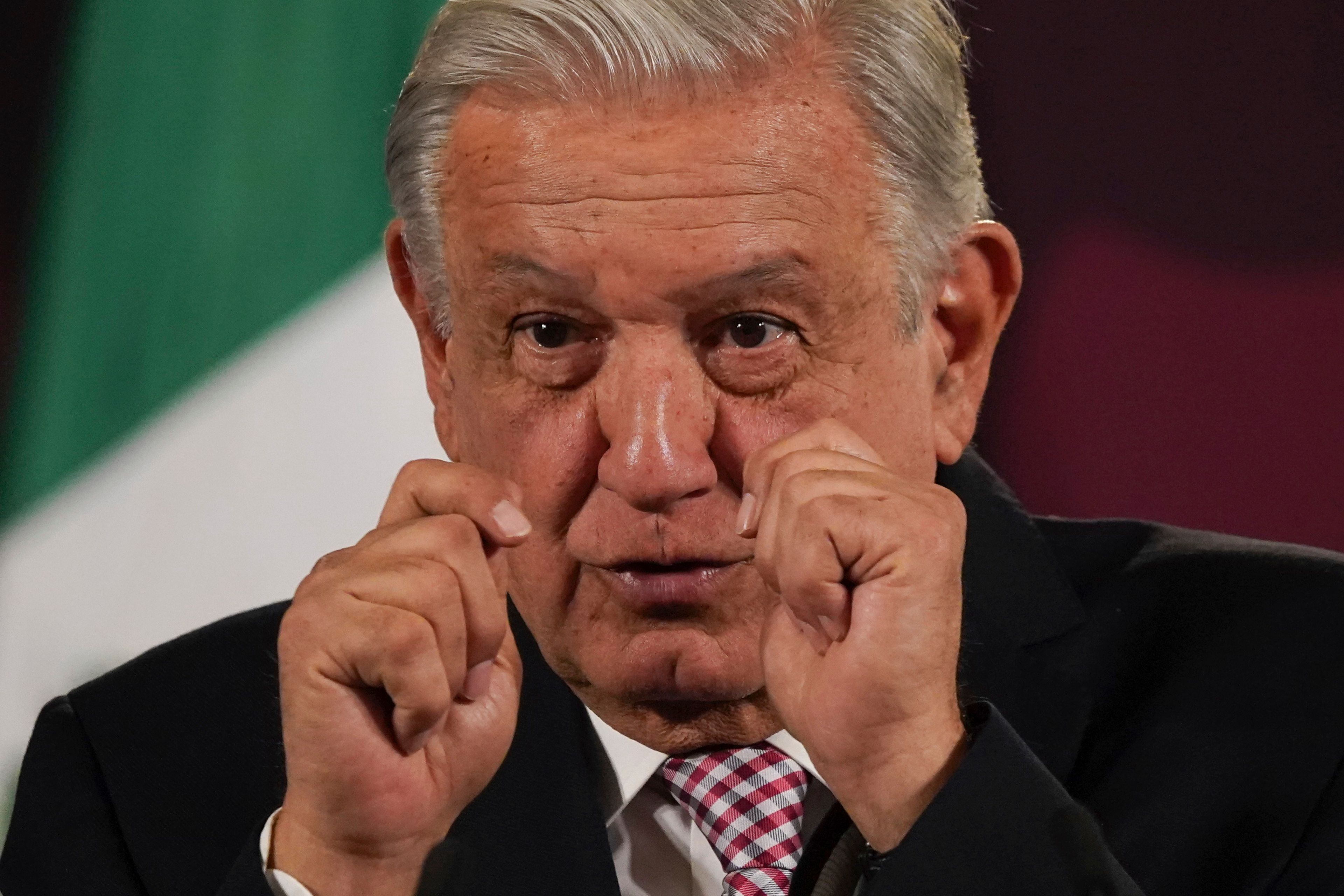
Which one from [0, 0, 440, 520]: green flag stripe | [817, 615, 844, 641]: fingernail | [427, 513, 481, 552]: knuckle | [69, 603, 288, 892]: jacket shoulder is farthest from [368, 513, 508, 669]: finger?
[0, 0, 440, 520]: green flag stripe

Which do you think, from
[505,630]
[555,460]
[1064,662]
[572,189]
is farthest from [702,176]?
[1064,662]

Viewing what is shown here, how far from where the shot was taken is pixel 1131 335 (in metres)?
2.06

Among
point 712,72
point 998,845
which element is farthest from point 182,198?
point 998,845

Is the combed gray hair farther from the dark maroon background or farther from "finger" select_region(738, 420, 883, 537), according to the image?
the dark maroon background

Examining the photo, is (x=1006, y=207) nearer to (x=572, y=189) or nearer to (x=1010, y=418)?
(x=1010, y=418)

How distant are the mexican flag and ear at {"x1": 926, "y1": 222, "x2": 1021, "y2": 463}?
944 millimetres

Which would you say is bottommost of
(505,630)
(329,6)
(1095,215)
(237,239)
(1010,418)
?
(1010,418)

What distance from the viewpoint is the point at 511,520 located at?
1.26 metres

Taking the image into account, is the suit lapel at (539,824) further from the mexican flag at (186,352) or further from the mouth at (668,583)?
the mexican flag at (186,352)

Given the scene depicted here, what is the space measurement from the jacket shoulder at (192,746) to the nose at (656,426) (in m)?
0.54

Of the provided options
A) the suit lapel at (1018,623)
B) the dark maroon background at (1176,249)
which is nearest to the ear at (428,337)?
the suit lapel at (1018,623)

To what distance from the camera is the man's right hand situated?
1.20m

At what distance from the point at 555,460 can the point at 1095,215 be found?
994mm

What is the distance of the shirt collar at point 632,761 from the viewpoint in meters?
1.53
